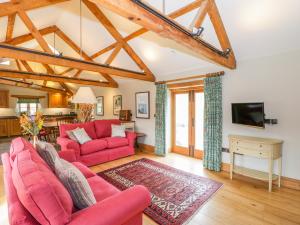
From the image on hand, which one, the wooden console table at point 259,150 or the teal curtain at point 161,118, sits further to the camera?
the teal curtain at point 161,118

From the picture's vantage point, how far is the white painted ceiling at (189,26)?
8.64 feet

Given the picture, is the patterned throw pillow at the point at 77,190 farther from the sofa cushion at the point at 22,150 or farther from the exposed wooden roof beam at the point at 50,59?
the exposed wooden roof beam at the point at 50,59

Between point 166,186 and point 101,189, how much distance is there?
4.60 feet

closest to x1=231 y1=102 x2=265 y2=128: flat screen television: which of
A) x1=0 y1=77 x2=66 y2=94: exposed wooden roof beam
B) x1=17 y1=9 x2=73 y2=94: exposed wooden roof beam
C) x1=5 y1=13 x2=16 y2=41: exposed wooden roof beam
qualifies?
x1=17 y1=9 x2=73 y2=94: exposed wooden roof beam

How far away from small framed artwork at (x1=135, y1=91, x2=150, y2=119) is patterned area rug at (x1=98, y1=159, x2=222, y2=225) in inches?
73.3

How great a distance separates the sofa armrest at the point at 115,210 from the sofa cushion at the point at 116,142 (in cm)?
304

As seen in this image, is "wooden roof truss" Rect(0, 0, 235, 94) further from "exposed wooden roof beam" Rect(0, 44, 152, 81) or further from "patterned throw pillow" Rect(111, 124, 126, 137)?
"patterned throw pillow" Rect(111, 124, 126, 137)

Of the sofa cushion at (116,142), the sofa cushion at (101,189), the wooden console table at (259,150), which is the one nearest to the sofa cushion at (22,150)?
the sofa cushion at (101,189)

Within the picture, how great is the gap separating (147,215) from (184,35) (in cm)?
242

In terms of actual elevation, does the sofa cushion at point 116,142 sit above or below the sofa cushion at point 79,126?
below

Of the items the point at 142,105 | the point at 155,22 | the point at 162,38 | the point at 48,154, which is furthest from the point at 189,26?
the point at 142,105

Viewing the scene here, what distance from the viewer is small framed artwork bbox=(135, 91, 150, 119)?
562 centimetres

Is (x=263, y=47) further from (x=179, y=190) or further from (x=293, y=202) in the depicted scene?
(x=179, y=190)

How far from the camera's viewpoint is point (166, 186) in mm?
3035
